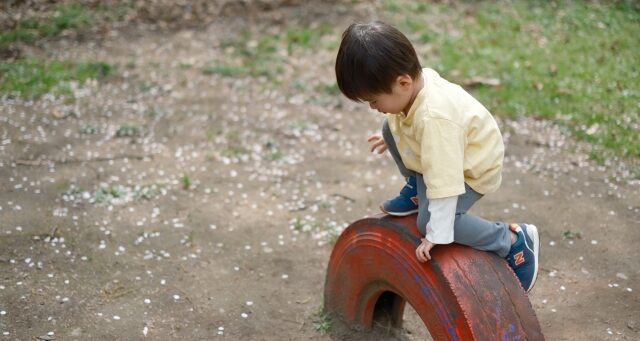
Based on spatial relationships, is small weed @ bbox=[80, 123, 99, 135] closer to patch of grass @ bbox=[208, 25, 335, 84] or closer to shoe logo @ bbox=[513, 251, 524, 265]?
patch of grass @ bbox=[208, 25, 335, 84]

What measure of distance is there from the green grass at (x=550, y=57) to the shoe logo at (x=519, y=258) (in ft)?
9.28

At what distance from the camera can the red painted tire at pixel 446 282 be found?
9.32ft

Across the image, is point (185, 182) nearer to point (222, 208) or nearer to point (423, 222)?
point (222, 208)

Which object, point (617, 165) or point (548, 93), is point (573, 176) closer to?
point (617, 165)

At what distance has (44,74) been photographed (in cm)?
704

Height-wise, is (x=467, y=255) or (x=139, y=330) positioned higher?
(x=467, y=255)

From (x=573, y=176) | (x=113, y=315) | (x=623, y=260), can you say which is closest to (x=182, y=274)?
(x=113, y=315)

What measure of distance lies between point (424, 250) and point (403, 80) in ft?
2.34

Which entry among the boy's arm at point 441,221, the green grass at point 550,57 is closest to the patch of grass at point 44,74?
the green grass at point 550,57

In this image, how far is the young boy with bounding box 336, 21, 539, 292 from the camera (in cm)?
272

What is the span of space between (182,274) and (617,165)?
3441 millimetres

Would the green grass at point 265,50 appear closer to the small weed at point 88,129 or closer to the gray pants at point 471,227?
the small weed at point 88,129

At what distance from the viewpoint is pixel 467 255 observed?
2.96 metres

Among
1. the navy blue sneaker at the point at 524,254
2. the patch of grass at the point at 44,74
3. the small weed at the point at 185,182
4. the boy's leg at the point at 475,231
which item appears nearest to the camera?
the boy's leg at the point at 475,231
